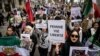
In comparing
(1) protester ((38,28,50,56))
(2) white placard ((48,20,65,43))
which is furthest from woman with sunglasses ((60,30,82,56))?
(1) protester ((38,28,50,56))

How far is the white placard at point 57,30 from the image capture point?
35.3 feet

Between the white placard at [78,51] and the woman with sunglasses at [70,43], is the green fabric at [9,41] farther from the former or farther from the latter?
the white placard at [78,51]

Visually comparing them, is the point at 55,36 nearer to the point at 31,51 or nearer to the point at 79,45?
the point at 79,45

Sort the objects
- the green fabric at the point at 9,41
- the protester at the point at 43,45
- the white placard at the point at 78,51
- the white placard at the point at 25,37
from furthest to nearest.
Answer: the protester at the point at 43,45, the white placard at the point at 25,37, the green fabric at the point at 9,41, the white placard at the point at 78,51

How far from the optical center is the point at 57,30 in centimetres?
1084

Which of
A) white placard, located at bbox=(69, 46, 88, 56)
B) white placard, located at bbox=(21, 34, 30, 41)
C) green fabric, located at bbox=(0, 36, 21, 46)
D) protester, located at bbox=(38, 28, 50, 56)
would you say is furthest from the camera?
protester, located at bbox=(38, 28, 50, 56)

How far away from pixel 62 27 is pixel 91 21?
219 inches

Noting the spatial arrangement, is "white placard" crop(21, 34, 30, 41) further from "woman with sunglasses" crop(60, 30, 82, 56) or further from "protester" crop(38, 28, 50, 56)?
"woman with sunglasses" crop(60, 30, 82, 56)

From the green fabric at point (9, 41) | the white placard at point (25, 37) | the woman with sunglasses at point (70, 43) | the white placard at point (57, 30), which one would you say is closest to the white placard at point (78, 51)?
the woman with sunglasses at point (70, 43)

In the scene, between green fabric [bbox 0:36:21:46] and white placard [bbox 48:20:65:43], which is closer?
green fabric [bbox 0:36:21:46]

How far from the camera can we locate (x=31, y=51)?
520 inches

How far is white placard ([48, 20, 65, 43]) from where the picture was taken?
1076 centimetres

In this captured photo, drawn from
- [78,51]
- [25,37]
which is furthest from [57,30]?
[25,37]

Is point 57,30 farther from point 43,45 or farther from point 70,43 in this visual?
point 43,45
